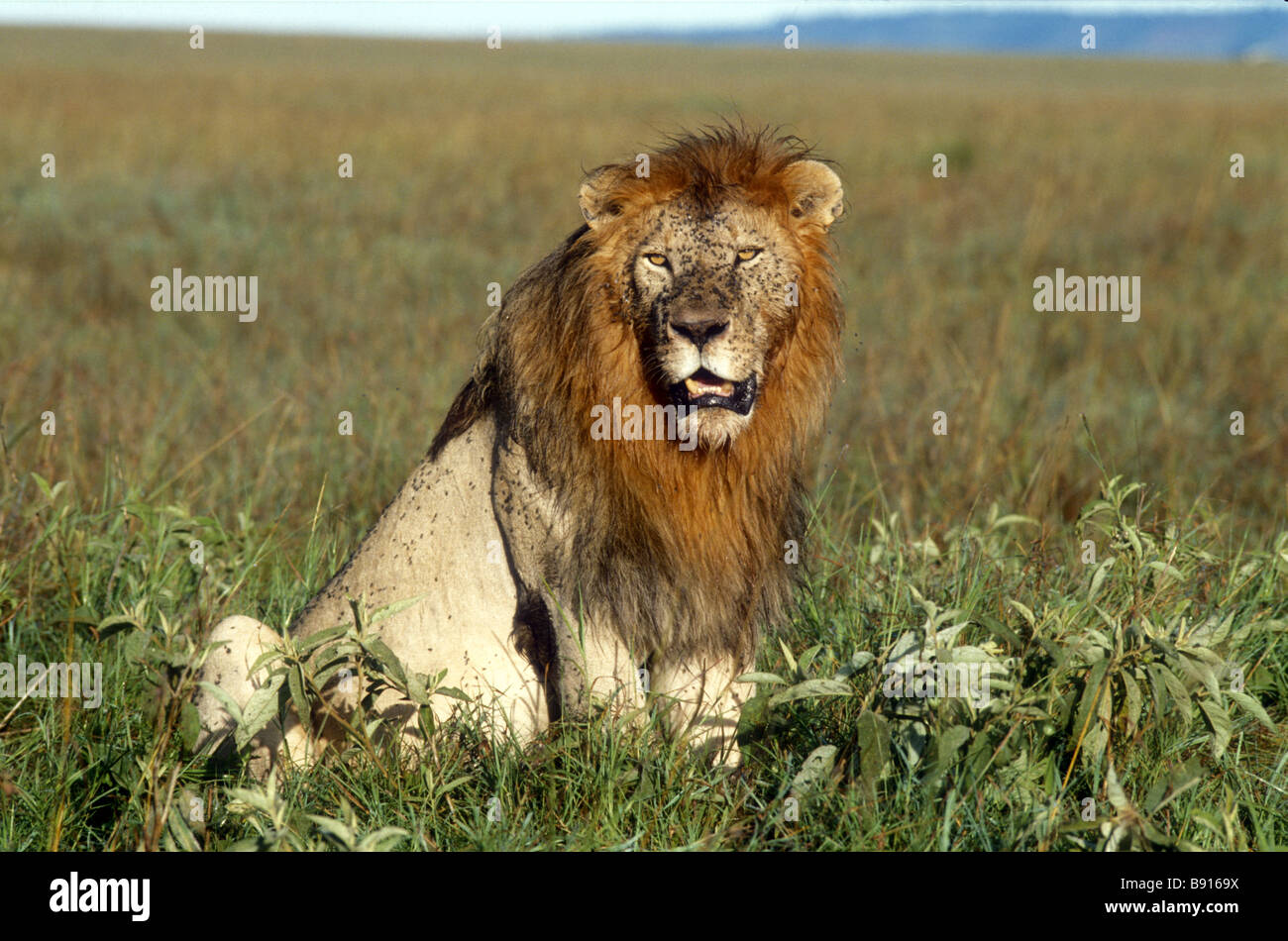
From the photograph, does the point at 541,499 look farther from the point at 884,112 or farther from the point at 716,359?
the point at 884,112

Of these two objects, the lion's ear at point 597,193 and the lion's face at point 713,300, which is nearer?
the lion's face at point 713,300

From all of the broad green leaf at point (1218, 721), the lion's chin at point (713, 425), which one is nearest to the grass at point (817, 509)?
the broad green leaf at point (1218, 721)

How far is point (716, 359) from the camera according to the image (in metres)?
3.02

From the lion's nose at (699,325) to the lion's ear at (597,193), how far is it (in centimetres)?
40

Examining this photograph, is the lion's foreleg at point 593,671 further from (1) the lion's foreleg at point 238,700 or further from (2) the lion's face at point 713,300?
(1) the lion's foreleg at point 238,700

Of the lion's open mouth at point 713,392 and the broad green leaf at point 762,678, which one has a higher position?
the lion's open mouth at point 713,392

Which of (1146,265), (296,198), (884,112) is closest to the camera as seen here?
(1146,265)

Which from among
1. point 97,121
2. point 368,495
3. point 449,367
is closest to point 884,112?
point 97,121

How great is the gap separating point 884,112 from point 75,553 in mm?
32985
